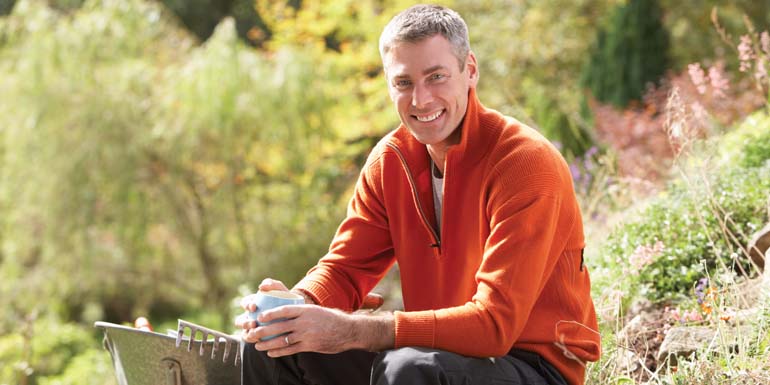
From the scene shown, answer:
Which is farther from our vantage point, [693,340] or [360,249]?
[693,340]

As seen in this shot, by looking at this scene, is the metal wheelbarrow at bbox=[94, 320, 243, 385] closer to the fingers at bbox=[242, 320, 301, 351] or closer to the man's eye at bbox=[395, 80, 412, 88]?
the fingers at bbox=[242, 320, 301, 351]

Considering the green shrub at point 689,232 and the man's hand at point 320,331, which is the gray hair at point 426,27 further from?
the green shrub at point 689,232

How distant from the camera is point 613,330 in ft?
10.4

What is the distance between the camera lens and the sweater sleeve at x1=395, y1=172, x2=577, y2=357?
82.4 inches

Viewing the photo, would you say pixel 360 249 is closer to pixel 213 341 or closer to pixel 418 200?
A: pixel 418 200

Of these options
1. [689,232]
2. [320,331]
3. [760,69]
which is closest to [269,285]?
[320,331]

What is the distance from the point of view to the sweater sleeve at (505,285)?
2.09m

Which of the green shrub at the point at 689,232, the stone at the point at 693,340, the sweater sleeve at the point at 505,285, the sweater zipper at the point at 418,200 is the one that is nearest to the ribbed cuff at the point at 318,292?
the sweater zipper at the point at 418,200

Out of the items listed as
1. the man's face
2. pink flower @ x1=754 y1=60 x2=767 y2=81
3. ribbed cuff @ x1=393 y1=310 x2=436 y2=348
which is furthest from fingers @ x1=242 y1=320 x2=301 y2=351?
pink flower @ x1=754 y1=60 x2=767 y2=81

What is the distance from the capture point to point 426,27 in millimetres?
2289

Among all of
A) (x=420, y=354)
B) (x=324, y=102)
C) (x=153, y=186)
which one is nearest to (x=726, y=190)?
(x=420, y=354)

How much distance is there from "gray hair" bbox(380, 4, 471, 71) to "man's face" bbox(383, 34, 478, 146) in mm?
14

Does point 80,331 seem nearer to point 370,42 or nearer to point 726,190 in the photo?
point 370,42

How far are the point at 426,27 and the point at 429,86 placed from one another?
150mm
